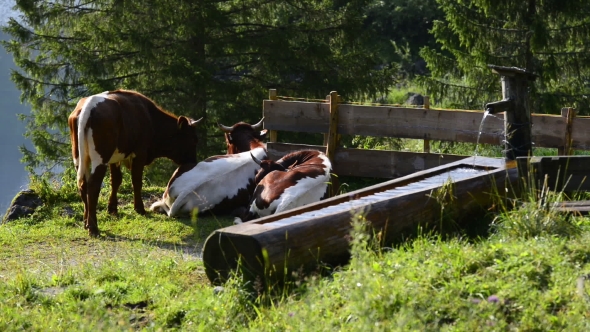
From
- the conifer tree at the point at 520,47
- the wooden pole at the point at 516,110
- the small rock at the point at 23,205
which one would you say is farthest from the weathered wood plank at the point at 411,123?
the conifer tree at the point at 520,47

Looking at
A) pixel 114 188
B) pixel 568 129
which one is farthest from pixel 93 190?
pixel 568 129

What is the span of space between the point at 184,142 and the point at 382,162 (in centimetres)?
320

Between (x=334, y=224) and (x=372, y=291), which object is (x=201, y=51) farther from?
(x=372, y=291)

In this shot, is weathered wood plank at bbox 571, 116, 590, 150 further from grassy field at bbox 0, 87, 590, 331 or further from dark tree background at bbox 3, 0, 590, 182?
dark tree background at bbox 3, 0, 590, 182

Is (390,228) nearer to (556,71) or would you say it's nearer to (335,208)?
(335,208)

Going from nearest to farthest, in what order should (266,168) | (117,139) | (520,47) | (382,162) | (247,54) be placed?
(117,139), (266,168), (382,162), (520,47), (247,54)

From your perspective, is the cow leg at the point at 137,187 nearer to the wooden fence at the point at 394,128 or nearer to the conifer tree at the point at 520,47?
the wooden fence at the point at 394,128

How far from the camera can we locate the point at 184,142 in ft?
44.2

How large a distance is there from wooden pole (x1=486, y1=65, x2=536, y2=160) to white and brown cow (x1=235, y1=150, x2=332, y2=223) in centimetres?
256

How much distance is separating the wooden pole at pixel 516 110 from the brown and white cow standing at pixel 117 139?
17.2 ft

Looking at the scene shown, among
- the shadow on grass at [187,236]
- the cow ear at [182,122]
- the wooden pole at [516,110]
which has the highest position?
the wooden pole at [516,110]

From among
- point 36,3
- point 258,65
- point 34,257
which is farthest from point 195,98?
point 34,257

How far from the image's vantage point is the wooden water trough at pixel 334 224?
6.35m

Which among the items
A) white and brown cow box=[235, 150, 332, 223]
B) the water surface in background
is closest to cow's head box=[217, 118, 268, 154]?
white and brown cow box=[235, 150, 332, 223]
